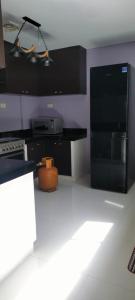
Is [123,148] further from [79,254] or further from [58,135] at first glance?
[79,254]

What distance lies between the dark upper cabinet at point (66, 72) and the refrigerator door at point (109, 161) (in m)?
0.98

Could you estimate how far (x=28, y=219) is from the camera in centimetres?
181

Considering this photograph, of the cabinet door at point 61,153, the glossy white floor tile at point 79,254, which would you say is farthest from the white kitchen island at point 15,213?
the cabinet door at point 61,153

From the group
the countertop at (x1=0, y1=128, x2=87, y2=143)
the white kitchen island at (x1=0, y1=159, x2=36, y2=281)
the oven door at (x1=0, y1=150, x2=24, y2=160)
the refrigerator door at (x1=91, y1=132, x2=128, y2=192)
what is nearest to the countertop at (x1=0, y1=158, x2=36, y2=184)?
the white kitchen island at (x1=0, y1=159, x2=36, y2=281)

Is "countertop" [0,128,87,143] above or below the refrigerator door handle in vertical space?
above

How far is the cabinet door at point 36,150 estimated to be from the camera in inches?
140

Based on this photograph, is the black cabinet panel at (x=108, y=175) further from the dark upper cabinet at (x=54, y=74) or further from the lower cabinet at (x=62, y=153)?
the dark upper cabinet at (x=54, y=74)

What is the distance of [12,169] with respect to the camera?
4.86 feet

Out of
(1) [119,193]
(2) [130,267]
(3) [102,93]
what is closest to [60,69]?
(3) [102,93]

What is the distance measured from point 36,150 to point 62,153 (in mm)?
445

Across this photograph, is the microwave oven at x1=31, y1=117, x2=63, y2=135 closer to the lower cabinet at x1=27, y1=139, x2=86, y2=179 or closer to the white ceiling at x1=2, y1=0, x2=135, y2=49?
the lower cabinet at x1=27, y1=139, x2=86, y2=179

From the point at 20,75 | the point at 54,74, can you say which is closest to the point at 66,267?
the point at 20,75

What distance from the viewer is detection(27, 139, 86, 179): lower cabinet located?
3.66 meters

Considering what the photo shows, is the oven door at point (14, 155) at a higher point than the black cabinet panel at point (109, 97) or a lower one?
lower
